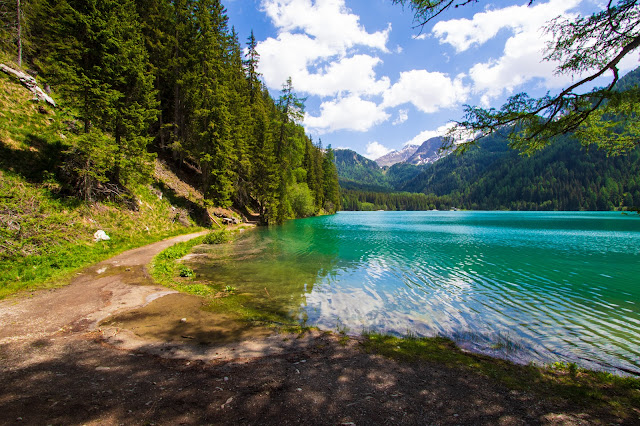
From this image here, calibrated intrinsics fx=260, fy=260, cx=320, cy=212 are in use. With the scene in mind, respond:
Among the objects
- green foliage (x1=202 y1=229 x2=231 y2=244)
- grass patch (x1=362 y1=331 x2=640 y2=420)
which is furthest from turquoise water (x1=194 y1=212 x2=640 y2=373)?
green foliage (x1=202 y1=229 x2=231 y2=244)

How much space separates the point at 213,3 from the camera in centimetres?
3025

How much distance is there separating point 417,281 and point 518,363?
316 inches

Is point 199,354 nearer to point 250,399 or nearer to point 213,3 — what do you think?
point 250,399

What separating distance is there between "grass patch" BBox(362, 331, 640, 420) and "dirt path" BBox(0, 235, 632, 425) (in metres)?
0.42

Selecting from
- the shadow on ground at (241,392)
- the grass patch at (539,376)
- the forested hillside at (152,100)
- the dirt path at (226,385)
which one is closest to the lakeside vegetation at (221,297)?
the dirt path at (226,385)

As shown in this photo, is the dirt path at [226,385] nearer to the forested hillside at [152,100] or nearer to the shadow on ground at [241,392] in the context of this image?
the shadow on ground at [241,392]

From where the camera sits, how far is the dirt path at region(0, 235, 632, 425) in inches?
150

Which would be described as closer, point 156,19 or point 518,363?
point 518,363

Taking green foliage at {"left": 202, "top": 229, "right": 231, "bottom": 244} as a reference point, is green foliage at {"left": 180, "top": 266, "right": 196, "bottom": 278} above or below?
below

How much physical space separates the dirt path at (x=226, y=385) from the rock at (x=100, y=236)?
380 inches

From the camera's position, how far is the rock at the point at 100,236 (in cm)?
1550

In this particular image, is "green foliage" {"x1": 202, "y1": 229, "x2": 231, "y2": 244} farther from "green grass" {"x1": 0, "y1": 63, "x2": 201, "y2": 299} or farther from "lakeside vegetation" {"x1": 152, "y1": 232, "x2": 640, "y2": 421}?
"lakeside vegetation" {"x1": 152, "y1": 232, "x2": 640, "y2": 421}

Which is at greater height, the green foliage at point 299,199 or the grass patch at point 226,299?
the green foliage at point 299,199

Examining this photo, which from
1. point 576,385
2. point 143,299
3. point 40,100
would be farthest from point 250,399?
point 40,100
